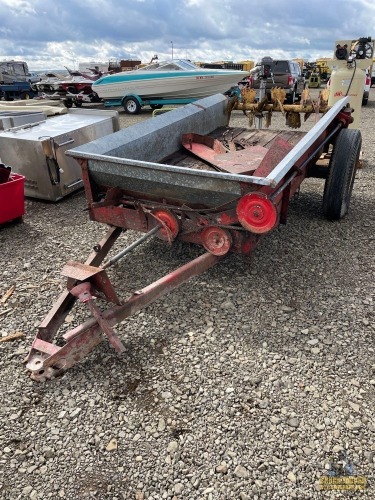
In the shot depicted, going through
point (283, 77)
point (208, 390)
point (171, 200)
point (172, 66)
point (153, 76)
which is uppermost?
point (172, 66)

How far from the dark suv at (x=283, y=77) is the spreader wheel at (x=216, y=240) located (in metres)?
12.2

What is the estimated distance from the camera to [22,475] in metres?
1.93

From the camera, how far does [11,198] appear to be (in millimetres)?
4480

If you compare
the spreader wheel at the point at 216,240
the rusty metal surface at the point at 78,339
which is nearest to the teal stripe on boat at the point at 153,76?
the spreader wheel at the point at 216,240

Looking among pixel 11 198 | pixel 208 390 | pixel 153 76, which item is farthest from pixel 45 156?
pixel 153 76

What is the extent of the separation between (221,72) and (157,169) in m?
11.3

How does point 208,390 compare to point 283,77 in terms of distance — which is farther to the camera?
point 283,77

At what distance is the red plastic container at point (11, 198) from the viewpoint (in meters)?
4.40

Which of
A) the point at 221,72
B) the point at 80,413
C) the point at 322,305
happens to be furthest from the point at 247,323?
the point at 221,72

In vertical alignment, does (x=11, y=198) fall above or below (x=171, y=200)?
below

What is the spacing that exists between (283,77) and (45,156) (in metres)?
11.6

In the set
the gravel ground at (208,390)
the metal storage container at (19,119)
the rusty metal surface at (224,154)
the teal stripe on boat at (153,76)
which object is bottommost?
the gravel ground at (208,390)

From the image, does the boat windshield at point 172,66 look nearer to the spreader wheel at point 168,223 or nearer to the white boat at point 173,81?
the white boat at point 173,81

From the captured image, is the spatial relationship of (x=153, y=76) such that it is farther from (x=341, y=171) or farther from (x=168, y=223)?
(x=168, y=223)
